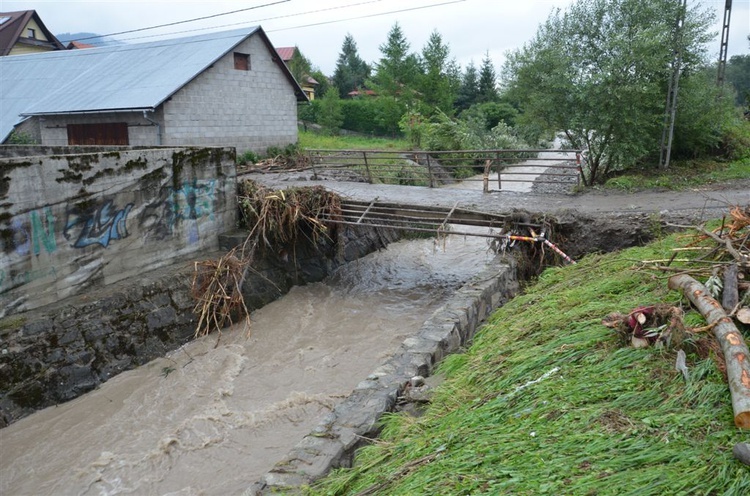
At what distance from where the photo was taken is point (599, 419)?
3875 millimetres

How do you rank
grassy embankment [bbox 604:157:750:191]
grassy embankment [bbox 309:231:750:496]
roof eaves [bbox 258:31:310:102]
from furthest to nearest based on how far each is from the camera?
roof eaves [bbox 258:31:310:102], grassy embankment [bbox 604:157:750:191], grassy embankment [bbox 309:231:750:496]

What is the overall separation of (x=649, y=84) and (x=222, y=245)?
993 cm

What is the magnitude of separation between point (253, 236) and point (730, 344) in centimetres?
1029

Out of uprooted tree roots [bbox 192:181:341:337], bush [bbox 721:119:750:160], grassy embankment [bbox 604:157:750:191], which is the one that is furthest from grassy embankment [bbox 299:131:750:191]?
uprooted tree roots [bbox 192:181:341:337]

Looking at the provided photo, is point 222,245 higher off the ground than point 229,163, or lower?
lower

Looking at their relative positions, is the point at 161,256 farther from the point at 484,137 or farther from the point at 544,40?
the point at 484,137

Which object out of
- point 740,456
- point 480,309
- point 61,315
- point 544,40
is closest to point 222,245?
point 61,315

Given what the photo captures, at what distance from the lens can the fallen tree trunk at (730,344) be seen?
343 centimetres

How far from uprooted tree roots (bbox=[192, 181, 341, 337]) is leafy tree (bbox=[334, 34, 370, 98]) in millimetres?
43365

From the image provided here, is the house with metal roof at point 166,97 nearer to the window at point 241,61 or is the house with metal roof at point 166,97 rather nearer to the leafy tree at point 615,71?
the window at point 241,61

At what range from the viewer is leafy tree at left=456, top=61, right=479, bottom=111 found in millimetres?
45688

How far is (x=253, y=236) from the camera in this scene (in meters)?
12.8

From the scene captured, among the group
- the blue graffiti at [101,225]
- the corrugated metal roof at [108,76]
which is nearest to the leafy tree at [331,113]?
the corrugated metal roof at [108,76]

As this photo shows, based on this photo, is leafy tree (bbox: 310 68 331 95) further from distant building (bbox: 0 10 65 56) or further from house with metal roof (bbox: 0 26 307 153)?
house with metal roof (bbox: 0 26 307 153)
